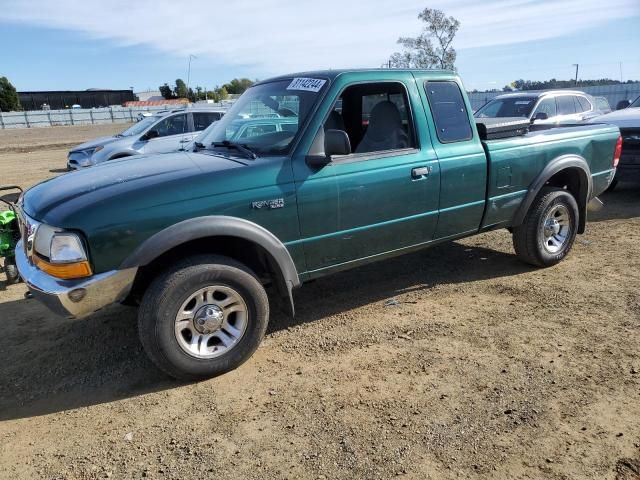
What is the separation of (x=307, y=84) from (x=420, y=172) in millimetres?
1135

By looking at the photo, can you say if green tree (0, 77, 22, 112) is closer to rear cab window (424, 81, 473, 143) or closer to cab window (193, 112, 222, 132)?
cab window (193, 112, 222, 132)

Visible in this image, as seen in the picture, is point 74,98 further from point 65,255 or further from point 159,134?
point 65,255

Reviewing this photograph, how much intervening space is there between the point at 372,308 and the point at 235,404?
171 centimetres

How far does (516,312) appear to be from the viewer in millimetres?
4297

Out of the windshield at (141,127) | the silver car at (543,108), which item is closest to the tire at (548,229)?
the silver car at (543,108)

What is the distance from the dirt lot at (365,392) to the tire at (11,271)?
10.7 inches

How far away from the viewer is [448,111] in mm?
4398

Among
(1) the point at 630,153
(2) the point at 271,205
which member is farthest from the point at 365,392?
(1) the point at 630,153

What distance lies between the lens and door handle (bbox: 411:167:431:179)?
4059 mm

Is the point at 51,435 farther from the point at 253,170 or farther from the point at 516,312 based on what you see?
the point at 516,312

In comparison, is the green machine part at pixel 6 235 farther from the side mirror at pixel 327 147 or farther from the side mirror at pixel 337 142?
the side mirror at pixel 337 142

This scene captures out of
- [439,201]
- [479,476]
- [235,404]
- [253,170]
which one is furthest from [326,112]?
[479,476]

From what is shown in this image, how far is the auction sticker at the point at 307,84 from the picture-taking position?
383cm

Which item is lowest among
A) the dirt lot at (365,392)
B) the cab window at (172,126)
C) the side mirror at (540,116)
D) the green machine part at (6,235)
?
the dirt lot at (365,392)
